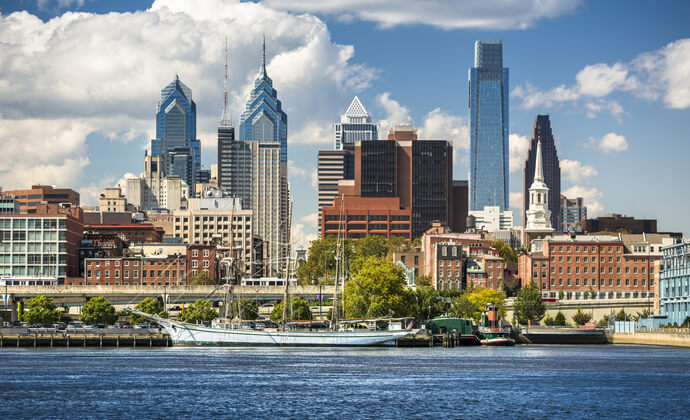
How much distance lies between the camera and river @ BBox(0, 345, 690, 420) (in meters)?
87.8

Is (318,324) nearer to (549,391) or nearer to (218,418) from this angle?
(549,391)

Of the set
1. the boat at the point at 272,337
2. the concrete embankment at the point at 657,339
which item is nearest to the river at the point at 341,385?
the boat at the point at 272,337

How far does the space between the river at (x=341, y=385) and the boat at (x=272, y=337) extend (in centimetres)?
A: 1946

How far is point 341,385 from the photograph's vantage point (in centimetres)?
10644

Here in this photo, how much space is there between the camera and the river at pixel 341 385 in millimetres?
87812

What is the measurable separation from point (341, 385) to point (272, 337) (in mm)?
72365

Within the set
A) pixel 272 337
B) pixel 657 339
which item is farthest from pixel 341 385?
pixel 657 339

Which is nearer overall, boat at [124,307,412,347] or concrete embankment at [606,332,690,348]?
concrete embankment at [606,332,690,348]

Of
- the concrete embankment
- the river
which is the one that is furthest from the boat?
the concrete embankment

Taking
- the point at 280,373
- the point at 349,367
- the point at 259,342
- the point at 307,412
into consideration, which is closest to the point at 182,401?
the point at 307,412

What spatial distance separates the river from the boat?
63.8ft

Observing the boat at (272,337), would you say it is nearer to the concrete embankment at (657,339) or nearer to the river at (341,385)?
the river at (341,385)

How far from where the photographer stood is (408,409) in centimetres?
8881

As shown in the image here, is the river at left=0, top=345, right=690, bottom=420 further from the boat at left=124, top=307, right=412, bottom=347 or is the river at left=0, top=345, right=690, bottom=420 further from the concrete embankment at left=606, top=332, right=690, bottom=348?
the concrete embankment at left=606, top=332, right=690, bottom=348
